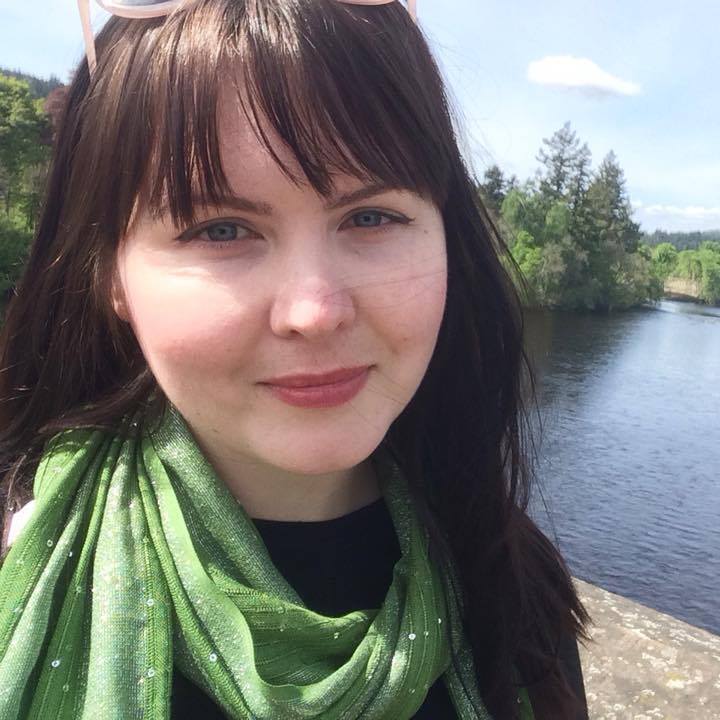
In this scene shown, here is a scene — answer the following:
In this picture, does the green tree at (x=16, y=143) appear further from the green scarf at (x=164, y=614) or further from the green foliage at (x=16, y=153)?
the green scarf at (x=164, y=614)

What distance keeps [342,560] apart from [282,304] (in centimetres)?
49

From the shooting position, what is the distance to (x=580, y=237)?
3781 centimetres

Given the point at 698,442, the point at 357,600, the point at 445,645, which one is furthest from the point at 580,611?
the point at 698,442

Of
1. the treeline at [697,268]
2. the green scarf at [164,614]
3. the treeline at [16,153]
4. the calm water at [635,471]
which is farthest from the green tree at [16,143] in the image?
the treeline at [697,268]

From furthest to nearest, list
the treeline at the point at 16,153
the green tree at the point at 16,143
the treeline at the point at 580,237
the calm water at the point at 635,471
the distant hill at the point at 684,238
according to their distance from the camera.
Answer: the distant hill at the point at 684,238 < the treeline at the point at 580,237 < the green tree at the point at 16,143 < the treeline at the point at 16,153 < the calm water at the point at 635,471

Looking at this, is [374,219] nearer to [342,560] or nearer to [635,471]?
[342,560]

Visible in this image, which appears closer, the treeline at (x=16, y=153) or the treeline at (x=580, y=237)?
the treeline at (x=16, y=153)

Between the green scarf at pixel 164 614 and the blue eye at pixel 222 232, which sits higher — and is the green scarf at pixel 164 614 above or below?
below

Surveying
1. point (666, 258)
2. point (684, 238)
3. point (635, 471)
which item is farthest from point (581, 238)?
point (684, 238)

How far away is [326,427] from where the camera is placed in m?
0.98

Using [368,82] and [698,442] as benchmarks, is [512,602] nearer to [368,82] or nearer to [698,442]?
[368,82]

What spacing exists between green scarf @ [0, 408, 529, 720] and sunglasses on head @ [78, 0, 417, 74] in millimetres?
537

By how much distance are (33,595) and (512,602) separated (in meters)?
0.78

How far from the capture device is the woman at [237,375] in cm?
92
